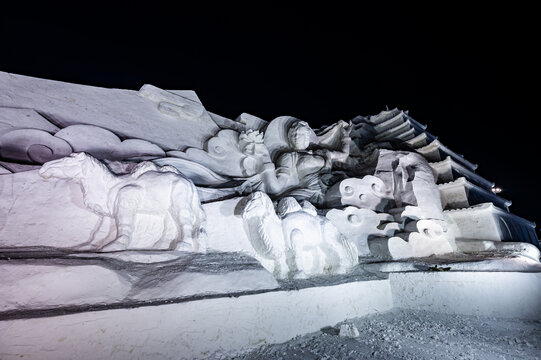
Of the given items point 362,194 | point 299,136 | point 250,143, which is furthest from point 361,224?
point 250,143

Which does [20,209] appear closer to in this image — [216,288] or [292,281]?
[216,288]

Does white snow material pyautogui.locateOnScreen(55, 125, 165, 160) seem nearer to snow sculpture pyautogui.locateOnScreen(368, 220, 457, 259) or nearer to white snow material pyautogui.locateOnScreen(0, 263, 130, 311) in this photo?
white snow material pyautogui.locateOnScreen(0, 263, 130, 311)

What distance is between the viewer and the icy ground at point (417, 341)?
2424mm

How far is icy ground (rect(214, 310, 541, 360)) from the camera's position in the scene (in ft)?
7.95

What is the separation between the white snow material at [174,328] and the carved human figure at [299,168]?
9.33 ft

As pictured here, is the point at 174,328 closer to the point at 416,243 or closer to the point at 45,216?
the point at 45,216

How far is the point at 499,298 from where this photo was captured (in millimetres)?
4070

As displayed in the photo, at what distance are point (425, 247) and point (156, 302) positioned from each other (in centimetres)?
531

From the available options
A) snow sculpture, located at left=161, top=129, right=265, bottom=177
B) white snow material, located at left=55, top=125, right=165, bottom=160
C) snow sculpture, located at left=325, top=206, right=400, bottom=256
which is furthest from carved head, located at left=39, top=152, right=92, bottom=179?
snow sculpture, located at left=325, top=206, right=400, bottom=256

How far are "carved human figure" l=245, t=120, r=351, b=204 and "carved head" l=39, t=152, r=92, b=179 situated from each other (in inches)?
113

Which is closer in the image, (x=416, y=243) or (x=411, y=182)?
(x=416, y=243)

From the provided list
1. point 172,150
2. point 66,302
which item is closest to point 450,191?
point 172,150

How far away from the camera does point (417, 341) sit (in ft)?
9.21

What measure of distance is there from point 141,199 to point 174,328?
5.07 ft
